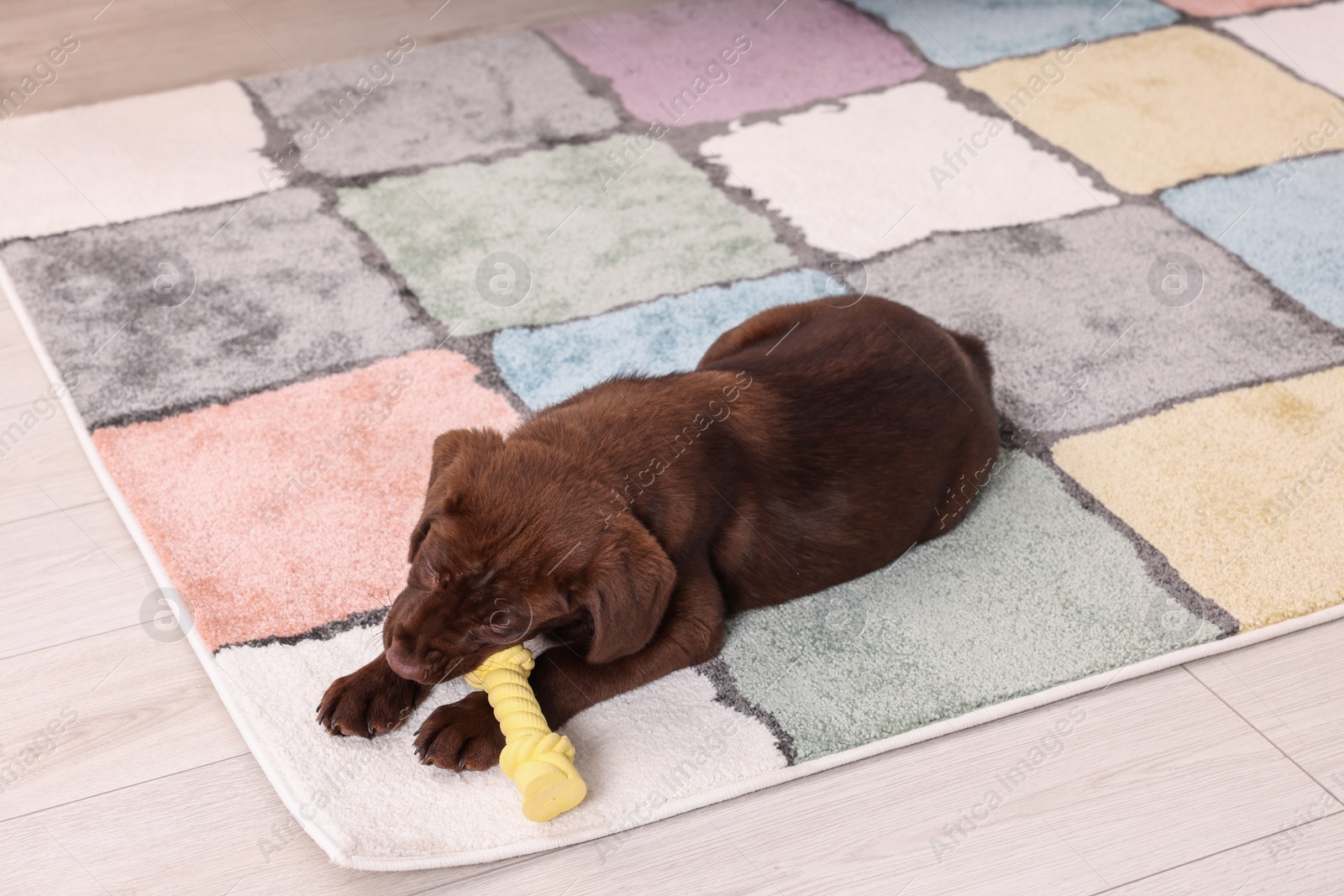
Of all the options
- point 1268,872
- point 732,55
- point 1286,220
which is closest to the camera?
point 1268,872

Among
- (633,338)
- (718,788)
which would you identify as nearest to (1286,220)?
(633,338)

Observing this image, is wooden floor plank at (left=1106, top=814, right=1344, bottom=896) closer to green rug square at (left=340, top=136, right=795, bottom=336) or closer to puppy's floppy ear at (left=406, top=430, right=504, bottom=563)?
puppy's floppy ear at (left=406, top=430, right=504, bottom=563)

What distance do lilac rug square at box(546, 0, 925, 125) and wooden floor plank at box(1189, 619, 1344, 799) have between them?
6.29ft

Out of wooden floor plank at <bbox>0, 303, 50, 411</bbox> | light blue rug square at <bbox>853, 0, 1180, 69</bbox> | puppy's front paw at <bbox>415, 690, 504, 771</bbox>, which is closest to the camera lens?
puppy's front paw at <bbox>415, 690, 504, 771</bbox>

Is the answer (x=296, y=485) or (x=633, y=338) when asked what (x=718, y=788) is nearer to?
(x=296, y=485)

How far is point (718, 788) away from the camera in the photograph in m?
1.62

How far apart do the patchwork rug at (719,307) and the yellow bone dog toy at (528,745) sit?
6cm

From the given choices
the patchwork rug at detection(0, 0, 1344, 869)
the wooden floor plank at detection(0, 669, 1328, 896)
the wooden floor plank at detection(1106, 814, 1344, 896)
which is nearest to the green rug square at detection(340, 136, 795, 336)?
the patchwork rug at detection(0, 0, 1344, 869)

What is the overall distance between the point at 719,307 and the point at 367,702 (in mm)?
1207

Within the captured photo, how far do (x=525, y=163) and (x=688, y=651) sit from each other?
1668mm

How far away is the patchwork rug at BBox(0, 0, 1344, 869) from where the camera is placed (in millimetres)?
1754

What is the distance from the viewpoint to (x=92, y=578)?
1902mm

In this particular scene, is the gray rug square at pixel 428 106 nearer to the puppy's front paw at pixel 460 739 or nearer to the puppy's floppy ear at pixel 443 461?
the puppy's floppy ear at pixel 443 461

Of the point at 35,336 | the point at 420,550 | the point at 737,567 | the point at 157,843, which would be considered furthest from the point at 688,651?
the point at 35,336
